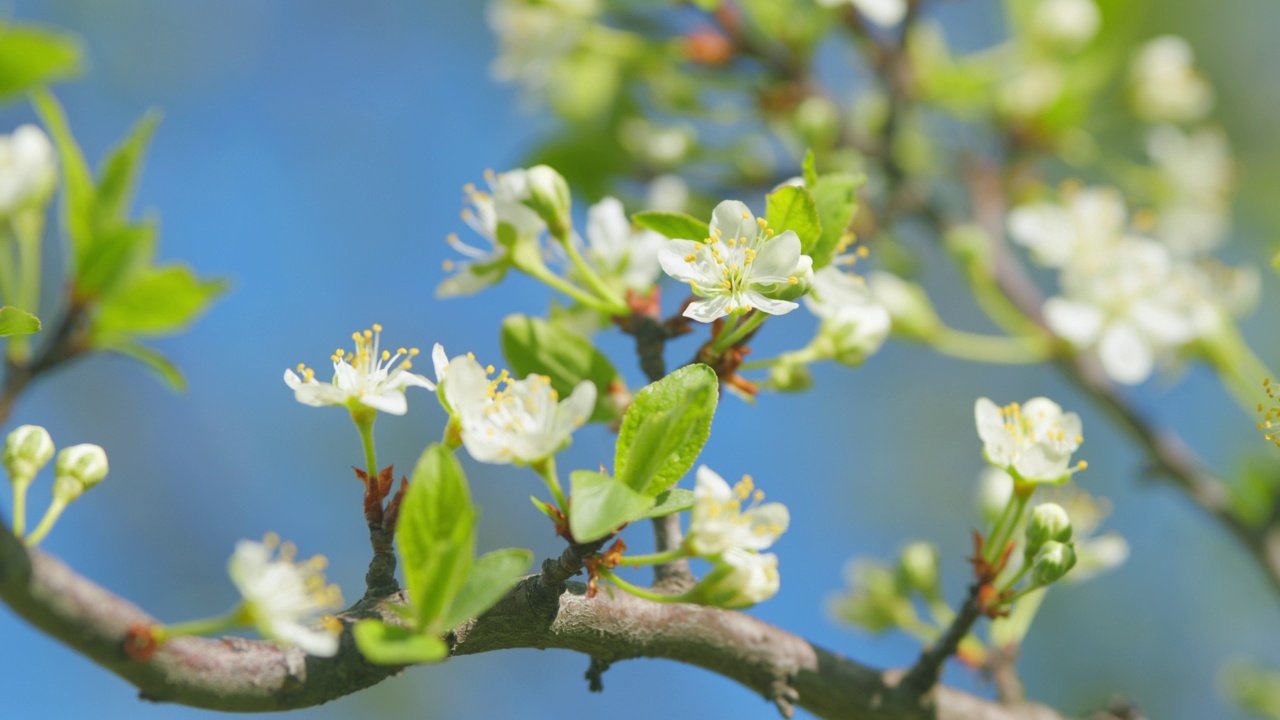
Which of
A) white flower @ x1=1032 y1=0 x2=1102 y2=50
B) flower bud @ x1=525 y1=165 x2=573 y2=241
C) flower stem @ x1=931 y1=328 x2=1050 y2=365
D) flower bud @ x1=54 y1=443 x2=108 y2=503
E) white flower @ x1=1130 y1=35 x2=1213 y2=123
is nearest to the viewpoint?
flower bud @ x1=54 y1=443 x2=108 y2=503

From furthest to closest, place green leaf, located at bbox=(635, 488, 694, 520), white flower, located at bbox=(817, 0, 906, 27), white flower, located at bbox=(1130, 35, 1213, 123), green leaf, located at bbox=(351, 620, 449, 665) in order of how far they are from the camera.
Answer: white flower, located at bbox=(1130, 35, 1213, 123) → white flower, located at bbox=(817, 0, 906, 27) → green leaf, located at bbox=(635, 488, 694, 520) → green leaf, located at bbox=(351, 620, 449, 665)

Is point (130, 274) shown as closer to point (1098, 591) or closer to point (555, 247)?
point (555, 247)

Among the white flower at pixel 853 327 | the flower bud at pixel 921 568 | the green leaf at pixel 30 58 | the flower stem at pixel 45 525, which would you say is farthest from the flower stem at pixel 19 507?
the flower bud at pixel 921 568

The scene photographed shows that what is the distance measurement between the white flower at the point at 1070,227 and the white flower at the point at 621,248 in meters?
1.07

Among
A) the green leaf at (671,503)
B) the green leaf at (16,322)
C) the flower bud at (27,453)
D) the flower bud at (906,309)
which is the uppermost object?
the flower bud at (906,309)

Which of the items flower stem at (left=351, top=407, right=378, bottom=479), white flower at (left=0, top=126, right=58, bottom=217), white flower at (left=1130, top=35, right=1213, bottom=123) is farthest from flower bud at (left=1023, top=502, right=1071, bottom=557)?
white flower at (left=1130, top=35, right=1213, bottom=123)

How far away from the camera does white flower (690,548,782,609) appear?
1119 mm

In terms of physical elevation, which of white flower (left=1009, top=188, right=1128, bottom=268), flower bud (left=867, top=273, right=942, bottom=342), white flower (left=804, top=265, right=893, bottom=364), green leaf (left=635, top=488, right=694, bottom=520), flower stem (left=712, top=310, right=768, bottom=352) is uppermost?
white flower (left=1009, top=188, right=1128, bottom=268)

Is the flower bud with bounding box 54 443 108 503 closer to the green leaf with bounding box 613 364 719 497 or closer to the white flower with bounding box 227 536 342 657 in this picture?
the white flower with bounding box 227 536 342 657

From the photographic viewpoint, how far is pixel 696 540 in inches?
43.9

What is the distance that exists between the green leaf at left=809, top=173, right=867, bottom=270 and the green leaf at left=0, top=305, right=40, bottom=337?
73 centimetres

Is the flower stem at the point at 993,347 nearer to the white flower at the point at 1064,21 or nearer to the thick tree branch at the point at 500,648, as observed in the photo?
the white flower at the point at 1064,21

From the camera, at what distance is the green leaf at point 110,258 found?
58.2 inches

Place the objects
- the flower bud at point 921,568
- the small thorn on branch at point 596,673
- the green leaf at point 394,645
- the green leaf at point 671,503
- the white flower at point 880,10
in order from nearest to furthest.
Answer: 1. the green leaf at point 394,645
2. the green leaf at point 671,503
3. the small thorn on branch at point 596,673
4. the flower bud at point 921,568
5. the white flower at point 880,10
